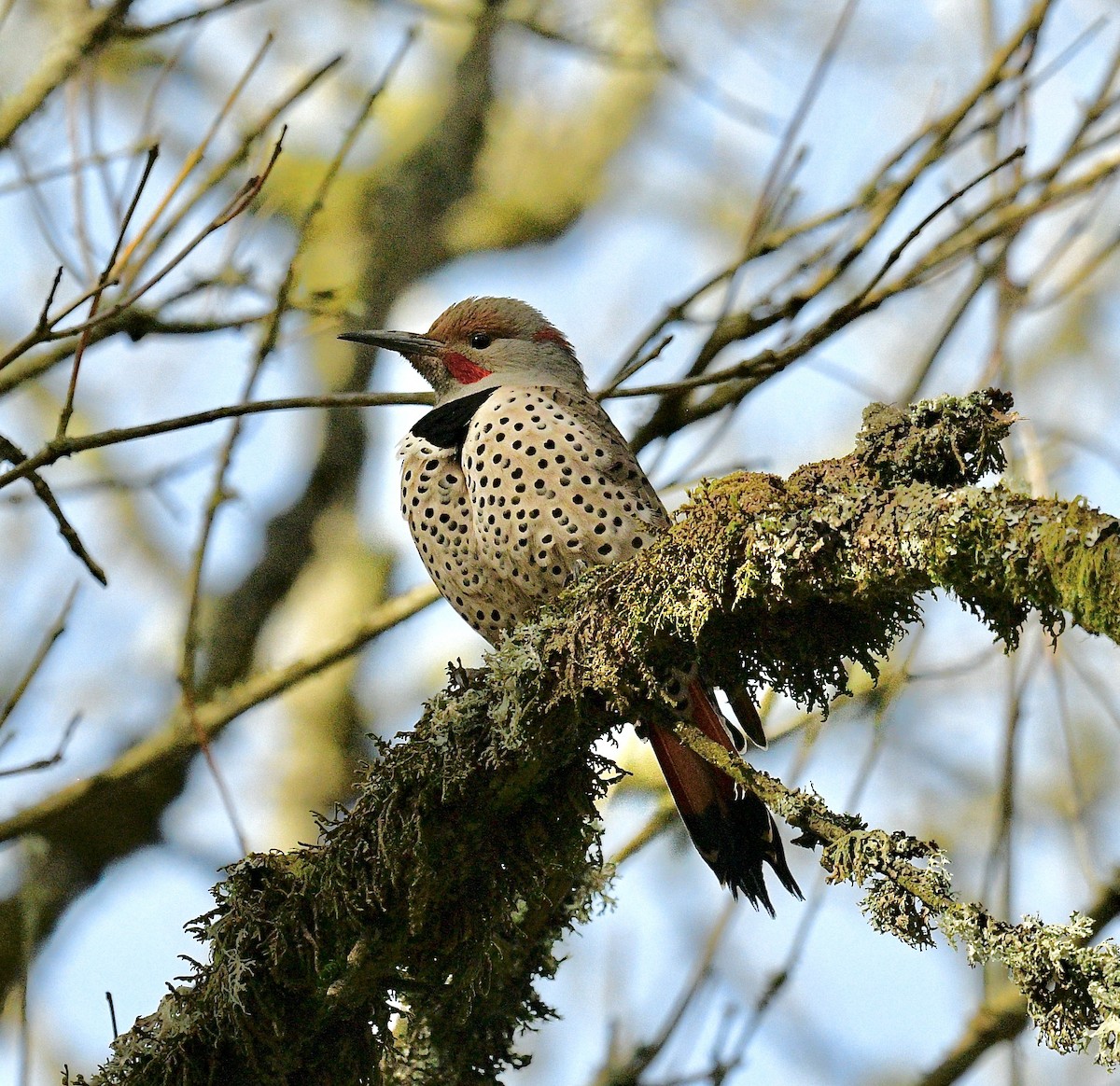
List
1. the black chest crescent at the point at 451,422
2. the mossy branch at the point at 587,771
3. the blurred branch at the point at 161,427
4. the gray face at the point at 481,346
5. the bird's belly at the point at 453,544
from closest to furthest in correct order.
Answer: the mossy branch at the point at 587,771 → the blurred branch at the point at 161,427 → the bird's belly at the point at 453,544 → the black chest crescent at the point at 451,422 → the gray face at the point at 481,346

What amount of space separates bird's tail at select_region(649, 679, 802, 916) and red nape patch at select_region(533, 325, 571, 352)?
1.77 meters

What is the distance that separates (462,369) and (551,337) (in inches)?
13.2

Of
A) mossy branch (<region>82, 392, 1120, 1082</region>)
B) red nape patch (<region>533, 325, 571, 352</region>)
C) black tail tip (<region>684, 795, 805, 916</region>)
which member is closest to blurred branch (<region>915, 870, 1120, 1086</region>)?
black tail tip (<region>684, 795, 805, 916</region>)

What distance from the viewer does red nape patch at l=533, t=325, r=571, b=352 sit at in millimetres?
4664

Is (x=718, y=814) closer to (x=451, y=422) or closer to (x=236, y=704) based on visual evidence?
(x=451, y=422)

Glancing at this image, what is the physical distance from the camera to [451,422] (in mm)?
4008

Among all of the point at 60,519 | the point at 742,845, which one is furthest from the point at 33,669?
the point at 742,845

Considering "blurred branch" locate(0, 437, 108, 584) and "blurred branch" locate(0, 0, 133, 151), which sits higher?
"blurred branch" locate(0, 0, 133, 151)

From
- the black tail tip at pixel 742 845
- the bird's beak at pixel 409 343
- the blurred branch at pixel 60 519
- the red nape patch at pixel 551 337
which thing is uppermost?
the red nape patch at pixel 551 337

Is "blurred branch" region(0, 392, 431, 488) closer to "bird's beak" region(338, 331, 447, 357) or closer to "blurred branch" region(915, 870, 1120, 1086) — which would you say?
"bird's beak" region(338, 331, 447, 357)

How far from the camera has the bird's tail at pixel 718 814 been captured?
10.4ft

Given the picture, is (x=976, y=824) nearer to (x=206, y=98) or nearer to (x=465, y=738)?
(x=465, y=738)

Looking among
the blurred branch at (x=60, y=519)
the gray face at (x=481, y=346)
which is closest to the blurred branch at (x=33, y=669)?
the blurred branch at (x=60, y=519)

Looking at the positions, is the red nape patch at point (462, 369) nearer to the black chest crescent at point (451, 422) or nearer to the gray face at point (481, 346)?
the gray face at point (481, 346)
